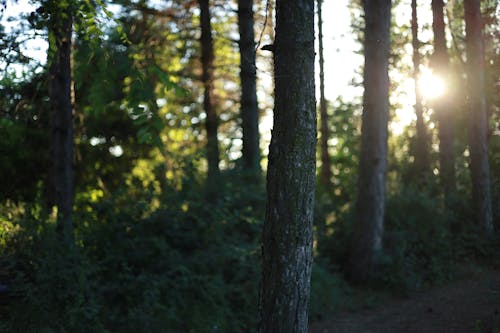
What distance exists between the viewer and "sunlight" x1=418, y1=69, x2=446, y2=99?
721 inches

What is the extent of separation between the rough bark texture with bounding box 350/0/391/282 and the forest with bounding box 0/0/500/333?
3 cm

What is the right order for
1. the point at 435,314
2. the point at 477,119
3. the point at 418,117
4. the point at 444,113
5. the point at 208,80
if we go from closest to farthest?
1. the point at 435,314
2. the point at 477,119
3. the point at 208,80
4. the point at 444,113
5. the point at 418,117

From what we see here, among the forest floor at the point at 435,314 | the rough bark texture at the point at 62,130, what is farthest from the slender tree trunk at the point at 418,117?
the rough bark texture at the point at 62,130

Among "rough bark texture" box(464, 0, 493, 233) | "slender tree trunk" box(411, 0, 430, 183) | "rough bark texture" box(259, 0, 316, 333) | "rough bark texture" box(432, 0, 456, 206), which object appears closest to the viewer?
"rough bark texture" box(259, 0, 316, 333)

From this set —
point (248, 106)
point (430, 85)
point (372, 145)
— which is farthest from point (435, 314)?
point (430, 85)

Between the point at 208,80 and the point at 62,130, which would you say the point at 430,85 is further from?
the point at 62,130

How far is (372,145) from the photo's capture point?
12.8 metres

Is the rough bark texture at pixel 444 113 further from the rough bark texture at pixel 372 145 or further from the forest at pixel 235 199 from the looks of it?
the rough bark texture at pixel 372 145

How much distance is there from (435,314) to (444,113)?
981 centimetres

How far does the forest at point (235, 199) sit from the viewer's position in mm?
6766

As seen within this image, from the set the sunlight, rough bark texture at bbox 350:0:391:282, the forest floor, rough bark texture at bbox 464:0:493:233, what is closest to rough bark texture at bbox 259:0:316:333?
the forest floor

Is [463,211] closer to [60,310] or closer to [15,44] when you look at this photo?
[60,310]

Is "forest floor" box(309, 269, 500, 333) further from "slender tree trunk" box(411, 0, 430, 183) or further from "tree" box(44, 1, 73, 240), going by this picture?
"slender tree trunk" box(411, 0, 430, 183)

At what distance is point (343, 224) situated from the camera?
47.7ft
